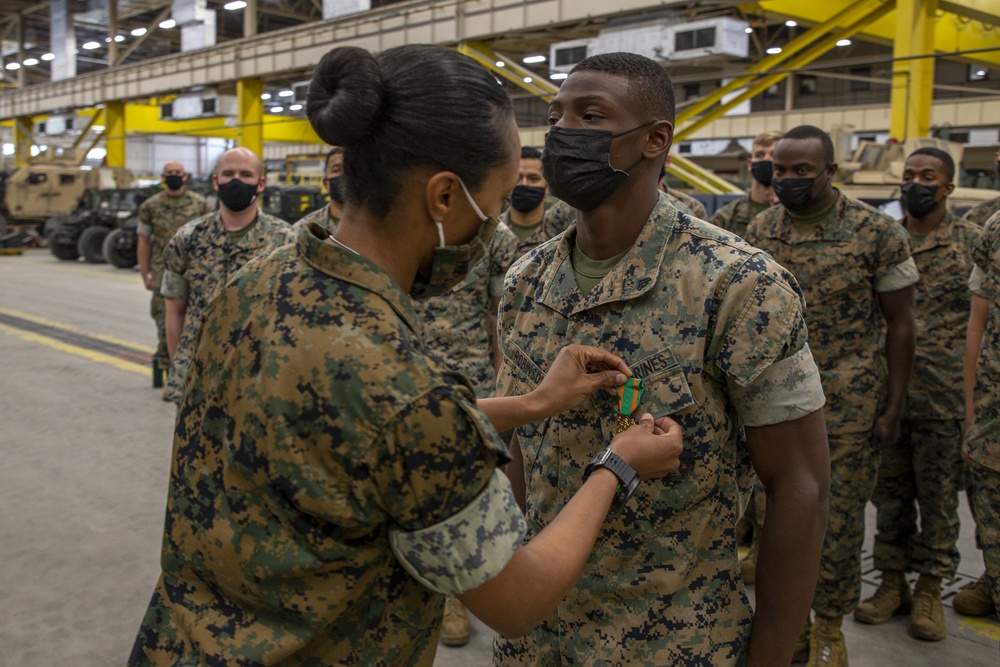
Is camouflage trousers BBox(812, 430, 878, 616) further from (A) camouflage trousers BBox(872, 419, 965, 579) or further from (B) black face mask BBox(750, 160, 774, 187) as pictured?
(B) black face mask BBox(750, 160, 774, 187)

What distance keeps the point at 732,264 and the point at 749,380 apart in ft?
0.74

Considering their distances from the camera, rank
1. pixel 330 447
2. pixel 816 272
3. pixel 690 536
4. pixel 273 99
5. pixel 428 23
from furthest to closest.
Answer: pixel 273 99
pixel 428 23
pixel 816 272
pixel 690 536
pixel 330 447

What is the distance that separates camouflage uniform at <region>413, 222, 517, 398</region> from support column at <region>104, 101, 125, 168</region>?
26276 mm

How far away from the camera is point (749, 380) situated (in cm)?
163

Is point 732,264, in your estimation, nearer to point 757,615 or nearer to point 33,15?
point 757,615

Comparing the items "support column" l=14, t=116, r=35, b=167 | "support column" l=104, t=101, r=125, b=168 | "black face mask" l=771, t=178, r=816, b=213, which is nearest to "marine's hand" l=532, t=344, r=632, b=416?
"black face mask" l=771, t=178, r=816, b=213

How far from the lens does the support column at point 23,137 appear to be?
33.2 m

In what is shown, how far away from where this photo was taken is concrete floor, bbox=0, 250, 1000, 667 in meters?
3.59

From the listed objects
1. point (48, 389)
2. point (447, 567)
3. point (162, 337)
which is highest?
point (447, 567)

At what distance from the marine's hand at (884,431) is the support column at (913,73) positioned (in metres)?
9.17

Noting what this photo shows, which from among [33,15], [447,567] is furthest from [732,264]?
[33,15]

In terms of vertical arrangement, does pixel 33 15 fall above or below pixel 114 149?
above

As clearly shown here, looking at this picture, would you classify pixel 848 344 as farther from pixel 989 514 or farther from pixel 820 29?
pixel 820 29

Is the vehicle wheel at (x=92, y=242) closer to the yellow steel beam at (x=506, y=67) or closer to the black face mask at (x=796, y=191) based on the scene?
the yellow steel beam at (x=506, y=67)
